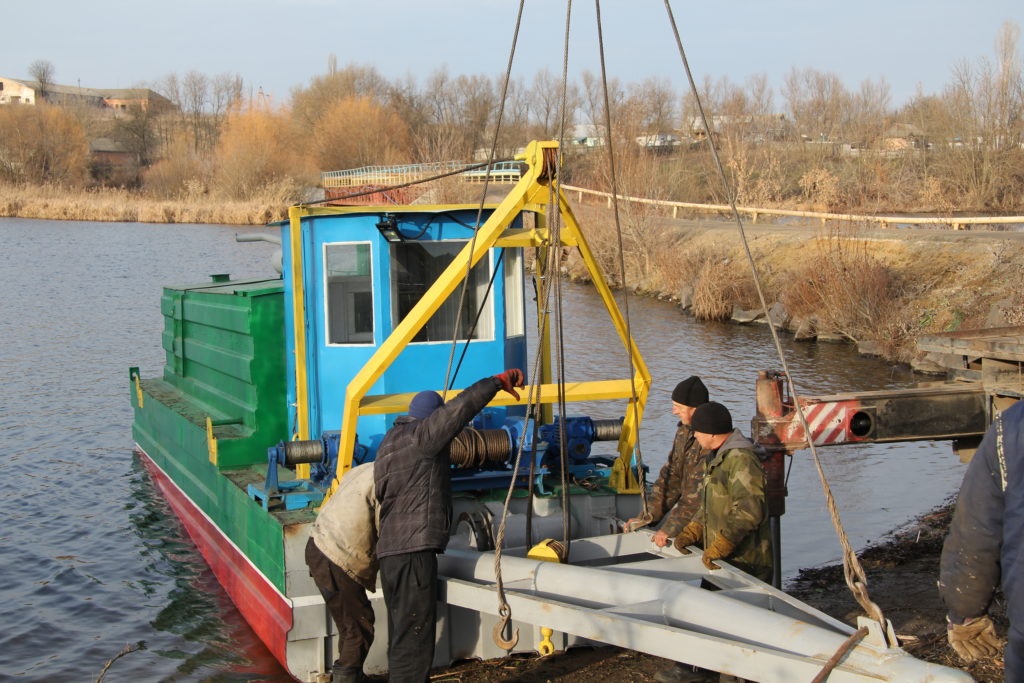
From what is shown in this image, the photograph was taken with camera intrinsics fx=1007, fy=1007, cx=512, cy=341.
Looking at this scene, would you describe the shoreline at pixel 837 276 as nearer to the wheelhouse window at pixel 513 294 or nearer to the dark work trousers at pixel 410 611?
the wheelhouse window at pixel 513 294

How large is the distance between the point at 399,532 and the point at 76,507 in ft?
26.0

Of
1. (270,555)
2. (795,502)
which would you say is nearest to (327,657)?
(270,555)

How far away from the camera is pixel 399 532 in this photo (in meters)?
5.41

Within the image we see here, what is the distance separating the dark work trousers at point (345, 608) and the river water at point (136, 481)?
5.86 ft

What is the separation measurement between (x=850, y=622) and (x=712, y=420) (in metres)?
2.30

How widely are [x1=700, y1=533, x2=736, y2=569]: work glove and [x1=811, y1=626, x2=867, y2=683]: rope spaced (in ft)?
4.78

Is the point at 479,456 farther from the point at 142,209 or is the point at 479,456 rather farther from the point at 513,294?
the point at 142,209

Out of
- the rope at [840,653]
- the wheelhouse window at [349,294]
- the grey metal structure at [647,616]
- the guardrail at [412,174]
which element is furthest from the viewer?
the guardrail at [412,174]

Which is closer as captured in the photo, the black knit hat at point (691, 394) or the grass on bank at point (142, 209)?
the black knit hat at point (691, 394)

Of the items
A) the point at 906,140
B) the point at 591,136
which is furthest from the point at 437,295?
the point at 906,140

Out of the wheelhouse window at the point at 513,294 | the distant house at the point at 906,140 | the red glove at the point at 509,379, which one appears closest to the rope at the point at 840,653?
the red glove at the point at 509,379

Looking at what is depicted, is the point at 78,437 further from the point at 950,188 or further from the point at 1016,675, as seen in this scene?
the point at 950,188

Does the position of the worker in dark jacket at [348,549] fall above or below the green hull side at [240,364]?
below

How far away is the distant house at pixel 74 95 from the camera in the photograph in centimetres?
12225
